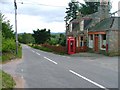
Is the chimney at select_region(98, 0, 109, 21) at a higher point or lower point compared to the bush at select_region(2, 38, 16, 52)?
higher

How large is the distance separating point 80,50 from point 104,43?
520 centimetres

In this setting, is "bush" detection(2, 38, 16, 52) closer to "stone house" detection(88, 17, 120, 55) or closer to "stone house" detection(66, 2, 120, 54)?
"stone house" detection(66, 2, 120, 54)

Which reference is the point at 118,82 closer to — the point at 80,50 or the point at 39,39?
the point at 80,50

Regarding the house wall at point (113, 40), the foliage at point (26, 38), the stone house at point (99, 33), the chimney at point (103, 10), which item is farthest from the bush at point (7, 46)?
the foliage at point (26, 38)

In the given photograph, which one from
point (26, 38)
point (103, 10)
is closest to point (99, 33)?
point (103, 10)

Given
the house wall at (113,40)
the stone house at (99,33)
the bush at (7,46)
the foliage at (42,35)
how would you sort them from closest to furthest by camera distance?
the bush at (7,46), the house wall at (113,40), the stone house at (99,33), the foliage at (42,35)

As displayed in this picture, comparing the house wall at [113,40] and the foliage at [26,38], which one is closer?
the house wall at [113,40]

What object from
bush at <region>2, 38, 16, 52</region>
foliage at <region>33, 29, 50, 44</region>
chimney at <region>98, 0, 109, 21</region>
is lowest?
bush at <region>2, 38, 16, 52</region>

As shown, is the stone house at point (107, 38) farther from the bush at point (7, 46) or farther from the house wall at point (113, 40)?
the bush at point (7, 46)

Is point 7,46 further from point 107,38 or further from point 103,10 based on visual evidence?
point 103,10

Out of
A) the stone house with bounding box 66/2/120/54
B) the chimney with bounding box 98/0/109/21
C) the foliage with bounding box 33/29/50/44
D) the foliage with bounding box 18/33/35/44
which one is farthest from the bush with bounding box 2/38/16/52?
the foliage with bounding box 18/33/35/44

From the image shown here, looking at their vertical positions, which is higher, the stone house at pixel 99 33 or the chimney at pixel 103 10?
the chimney at pixel 103 10

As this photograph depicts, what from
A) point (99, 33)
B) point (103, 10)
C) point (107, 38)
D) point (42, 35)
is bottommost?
point (107, 38)

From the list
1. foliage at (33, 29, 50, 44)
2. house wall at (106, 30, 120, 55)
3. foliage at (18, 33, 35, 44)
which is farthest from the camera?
foliage at (18, 33, 35, 44)
